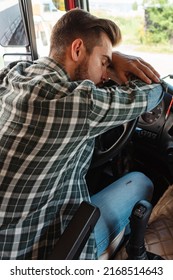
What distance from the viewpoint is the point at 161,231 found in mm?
1281

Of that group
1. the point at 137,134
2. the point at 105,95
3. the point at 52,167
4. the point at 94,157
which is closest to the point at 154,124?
the point at 137,134

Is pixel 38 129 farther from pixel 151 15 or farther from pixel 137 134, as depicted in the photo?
pixel 151 15

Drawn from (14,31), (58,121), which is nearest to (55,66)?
(58,121)

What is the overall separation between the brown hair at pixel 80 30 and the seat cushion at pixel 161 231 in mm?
833

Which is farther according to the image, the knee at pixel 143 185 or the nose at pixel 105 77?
the knee at pixel 143 185

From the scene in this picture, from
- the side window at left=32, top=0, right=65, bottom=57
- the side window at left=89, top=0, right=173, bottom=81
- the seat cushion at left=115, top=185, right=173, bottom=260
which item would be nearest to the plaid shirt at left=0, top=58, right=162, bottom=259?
the seat cushion at left=115, top=185, right=173, bottom=260

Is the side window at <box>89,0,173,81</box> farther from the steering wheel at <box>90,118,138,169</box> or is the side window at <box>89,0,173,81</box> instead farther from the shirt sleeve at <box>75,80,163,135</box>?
the shirt sleeve at <box>75,80,163,135</box>

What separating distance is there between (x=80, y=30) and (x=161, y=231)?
0.95 meters

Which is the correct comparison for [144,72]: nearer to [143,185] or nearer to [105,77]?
[105,77]

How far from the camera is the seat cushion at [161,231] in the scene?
120 centimetres

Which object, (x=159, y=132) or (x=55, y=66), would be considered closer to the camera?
(x=55, y=66)

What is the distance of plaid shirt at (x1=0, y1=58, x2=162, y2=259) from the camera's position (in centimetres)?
76

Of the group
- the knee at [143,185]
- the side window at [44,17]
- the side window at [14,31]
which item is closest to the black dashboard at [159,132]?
the knee at [143,185]

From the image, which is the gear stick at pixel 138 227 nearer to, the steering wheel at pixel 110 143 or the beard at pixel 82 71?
the steering wheel at pixel 110 143
